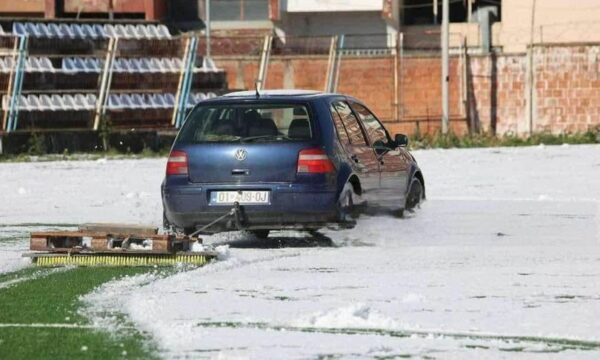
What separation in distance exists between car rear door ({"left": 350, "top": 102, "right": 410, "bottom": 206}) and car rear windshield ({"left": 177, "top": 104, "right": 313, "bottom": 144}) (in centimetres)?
134

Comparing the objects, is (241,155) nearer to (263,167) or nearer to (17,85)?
(263,167)

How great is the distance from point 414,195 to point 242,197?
3.41m

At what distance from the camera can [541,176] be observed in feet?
90.1

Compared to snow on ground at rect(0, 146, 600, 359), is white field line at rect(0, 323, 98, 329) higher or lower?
higher

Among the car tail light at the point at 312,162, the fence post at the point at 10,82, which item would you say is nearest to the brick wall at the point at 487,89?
the fence post at the point at 10,82

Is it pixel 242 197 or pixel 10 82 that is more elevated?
pixel 10 82

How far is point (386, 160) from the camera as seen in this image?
18047 millimetres

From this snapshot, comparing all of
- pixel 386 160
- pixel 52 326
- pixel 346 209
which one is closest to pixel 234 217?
pixel 346 209

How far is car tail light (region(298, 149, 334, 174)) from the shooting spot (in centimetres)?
1619

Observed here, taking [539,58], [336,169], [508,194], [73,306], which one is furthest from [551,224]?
[539,58]

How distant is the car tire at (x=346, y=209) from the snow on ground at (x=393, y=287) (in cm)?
22

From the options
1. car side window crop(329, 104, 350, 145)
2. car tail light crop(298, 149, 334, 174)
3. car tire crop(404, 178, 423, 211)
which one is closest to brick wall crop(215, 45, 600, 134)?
car tire crop(404, 178, 423, 211)

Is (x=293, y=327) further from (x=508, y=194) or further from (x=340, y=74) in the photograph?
(x=340, y=74)

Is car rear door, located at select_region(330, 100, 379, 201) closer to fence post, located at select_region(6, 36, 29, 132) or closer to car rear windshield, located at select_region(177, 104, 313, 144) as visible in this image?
car rear windshield, located at select_region(177, 104, 313, 144)
